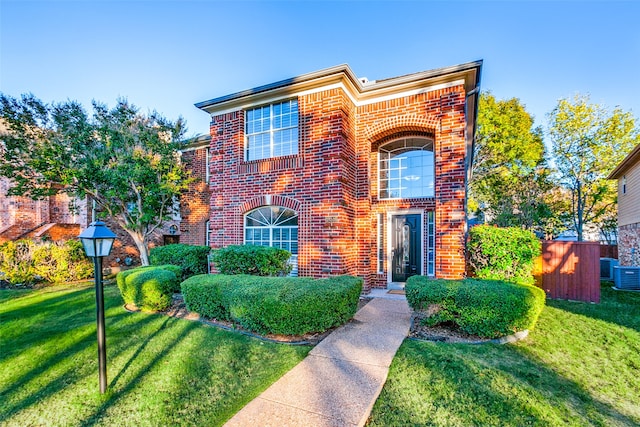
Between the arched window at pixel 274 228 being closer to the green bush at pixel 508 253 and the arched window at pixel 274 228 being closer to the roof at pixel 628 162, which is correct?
the green bush at pixel 508 253

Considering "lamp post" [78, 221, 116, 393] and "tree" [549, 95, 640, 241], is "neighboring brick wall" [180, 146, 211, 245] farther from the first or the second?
"tree" [549, 95, 640, 241]

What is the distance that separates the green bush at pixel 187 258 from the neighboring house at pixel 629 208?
16374 mm

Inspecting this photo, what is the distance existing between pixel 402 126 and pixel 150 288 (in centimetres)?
740

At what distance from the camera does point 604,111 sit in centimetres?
1927

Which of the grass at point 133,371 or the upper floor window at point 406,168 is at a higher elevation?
the upper floor window at point 406,168

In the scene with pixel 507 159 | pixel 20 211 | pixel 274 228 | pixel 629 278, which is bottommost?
pixel 629 278

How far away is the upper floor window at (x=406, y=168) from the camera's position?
27.9 ft

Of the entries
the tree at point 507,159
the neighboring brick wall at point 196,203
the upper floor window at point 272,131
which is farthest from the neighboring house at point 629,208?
the neighboring brick wall at point 196,203

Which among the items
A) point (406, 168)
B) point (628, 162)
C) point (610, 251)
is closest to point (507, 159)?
point (628, 162)

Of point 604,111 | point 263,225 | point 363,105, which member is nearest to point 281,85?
point 363,105

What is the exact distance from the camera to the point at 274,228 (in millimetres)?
8641

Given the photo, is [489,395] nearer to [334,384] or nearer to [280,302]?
[334,384]

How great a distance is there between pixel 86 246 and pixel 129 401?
1.80 m

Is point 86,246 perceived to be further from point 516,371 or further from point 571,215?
point 571,215
